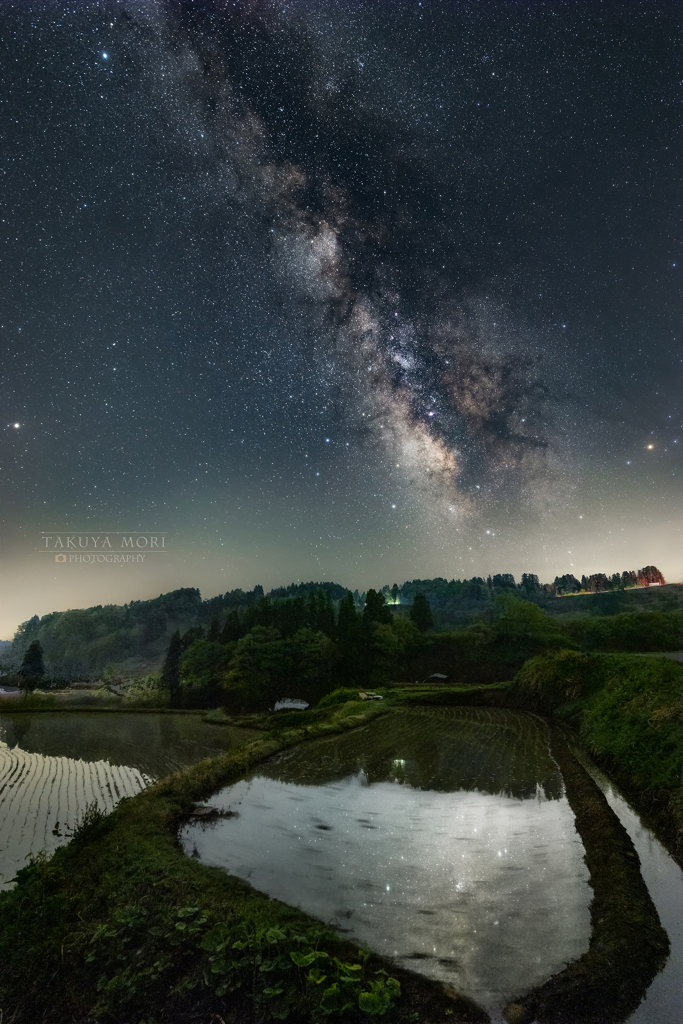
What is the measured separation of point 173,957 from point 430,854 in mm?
6342

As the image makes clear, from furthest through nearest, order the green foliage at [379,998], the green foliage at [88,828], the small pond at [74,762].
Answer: the small pond at [74,762] → the green foliage at [88,828] → the green foliage at [379,998]

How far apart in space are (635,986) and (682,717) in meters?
9.88

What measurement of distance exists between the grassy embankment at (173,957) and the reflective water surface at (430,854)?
0.81 metres

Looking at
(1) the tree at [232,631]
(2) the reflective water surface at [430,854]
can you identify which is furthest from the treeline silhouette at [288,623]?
(2) the reflective water surface at [430,854]

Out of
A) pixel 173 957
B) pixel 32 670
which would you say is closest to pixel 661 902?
pixel 173 957

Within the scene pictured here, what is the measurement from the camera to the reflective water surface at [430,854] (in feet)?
24.7

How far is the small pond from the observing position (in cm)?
1492

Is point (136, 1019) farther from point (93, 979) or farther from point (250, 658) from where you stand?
point (250, 658)

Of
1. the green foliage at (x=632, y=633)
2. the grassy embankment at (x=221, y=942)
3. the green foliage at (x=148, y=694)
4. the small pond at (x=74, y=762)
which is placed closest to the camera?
the grassy embankment at (x=221, y=942)

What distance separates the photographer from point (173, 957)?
749 cm

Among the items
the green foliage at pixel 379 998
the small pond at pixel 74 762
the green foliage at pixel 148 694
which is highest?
the green foliage at pixel 379 998

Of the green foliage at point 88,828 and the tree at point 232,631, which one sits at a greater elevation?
the tree at point 232,631

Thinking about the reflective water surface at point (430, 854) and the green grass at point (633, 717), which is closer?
the reflective water surface at point (430, 854)

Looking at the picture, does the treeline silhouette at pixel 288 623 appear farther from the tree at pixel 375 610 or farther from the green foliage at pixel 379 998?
the green foliage at pixel 379 998
